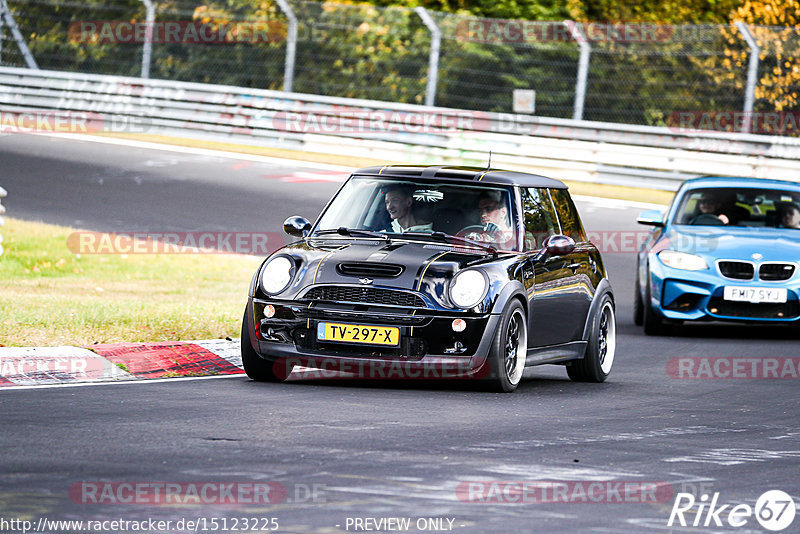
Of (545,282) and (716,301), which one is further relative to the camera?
(716,301)

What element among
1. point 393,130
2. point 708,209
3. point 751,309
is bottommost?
point 393,130

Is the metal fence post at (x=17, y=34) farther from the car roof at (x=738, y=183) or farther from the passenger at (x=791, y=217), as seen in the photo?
the passenger at (x=791, y=217)

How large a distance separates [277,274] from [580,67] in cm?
1648

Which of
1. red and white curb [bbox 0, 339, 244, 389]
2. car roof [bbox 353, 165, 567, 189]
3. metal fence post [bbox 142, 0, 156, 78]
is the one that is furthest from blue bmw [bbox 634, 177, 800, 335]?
metal fence post [bbox 142, 0, 156, 78]

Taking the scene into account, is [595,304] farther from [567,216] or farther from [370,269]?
[370,269]

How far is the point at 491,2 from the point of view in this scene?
36625mm

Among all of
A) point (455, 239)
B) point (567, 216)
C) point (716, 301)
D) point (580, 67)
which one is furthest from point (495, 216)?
point (580, 67)

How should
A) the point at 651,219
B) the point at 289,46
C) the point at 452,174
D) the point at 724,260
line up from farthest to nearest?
the point at 289,46 < the point at 651,219 < the point at 724,260 < the point at 452,174

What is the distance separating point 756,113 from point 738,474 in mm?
17742

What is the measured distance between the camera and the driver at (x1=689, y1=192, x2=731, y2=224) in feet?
48.8

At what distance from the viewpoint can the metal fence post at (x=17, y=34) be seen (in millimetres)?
29000

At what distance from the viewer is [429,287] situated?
9.44 meters

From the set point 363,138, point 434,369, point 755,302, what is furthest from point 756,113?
point 434,369

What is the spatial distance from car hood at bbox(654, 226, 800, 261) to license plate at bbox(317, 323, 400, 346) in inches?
217
